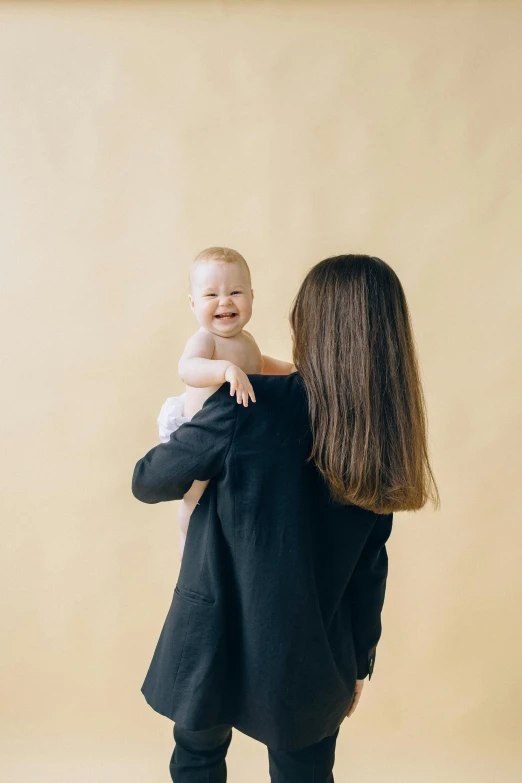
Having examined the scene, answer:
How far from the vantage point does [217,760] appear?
1.80 m

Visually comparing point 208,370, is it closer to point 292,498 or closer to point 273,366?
point 292,498

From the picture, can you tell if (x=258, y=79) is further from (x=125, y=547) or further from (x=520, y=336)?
(x=125, y=547)

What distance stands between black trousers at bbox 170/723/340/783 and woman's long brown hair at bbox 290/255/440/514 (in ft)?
1.95

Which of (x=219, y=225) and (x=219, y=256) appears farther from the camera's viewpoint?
(x=219, y=225)

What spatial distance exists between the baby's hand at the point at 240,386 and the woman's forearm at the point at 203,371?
0.07m

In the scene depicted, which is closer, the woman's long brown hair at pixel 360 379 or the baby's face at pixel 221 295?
the woman's long brown hair at pixel 360 379

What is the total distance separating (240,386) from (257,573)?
369mm

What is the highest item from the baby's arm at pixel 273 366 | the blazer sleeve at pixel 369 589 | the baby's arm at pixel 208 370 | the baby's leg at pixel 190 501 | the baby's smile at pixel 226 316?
the baby's smile at pixel 226 316

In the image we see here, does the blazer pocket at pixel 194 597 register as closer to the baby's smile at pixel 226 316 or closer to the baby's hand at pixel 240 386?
the baby's hand at pixel 240 386

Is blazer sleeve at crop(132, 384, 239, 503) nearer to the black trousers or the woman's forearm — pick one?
the woman's forearm

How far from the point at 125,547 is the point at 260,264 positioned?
1075 millimetres

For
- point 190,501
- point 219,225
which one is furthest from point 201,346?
point 219,225

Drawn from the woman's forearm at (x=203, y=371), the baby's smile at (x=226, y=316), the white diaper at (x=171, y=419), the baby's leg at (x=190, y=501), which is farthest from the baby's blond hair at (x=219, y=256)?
the baby's leg at (x=190, y=501)

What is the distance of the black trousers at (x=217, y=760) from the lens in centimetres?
176
